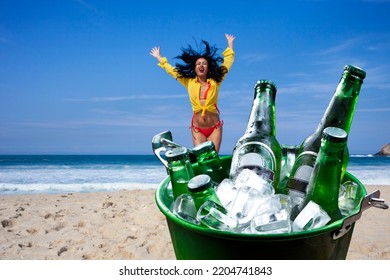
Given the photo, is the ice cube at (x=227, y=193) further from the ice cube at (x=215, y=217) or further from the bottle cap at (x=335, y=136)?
the bottle cap at (x=335, y=136)

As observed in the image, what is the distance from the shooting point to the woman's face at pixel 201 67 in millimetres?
3178

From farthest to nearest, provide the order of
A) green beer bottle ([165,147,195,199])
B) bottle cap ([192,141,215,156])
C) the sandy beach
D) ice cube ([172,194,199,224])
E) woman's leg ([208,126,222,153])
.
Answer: woman's leg ([208,126,222,153])
the sandy beach
bottle cap ([192,141,215,156])
green beer bottle ([165,147,195,199])
ice cube ([172,194,199,224])

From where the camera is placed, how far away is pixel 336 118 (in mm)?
1049

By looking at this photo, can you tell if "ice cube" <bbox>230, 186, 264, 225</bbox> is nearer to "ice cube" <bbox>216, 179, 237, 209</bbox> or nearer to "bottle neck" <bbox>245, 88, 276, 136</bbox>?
"ice cube" <bbox>216, 179, 237, 209</bbox>

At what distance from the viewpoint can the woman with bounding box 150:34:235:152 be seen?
3.12 metres

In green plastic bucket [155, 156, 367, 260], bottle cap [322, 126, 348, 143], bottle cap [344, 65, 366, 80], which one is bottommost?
green plastic bucket [155, 156, 367, 260]

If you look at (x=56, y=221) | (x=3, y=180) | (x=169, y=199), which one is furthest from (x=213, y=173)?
(x=3, y=180)

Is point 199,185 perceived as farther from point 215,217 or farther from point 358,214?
point 358,214

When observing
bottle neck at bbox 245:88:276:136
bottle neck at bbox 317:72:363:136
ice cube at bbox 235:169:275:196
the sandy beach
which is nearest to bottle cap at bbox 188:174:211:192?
ice cube at bbox 235:169:275:196

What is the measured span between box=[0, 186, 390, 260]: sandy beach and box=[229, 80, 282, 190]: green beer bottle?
1.29 metres

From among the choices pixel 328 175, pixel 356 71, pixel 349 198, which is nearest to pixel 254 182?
pixel 328 175
